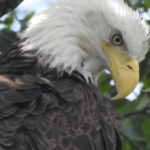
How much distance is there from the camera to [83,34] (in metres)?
7.53

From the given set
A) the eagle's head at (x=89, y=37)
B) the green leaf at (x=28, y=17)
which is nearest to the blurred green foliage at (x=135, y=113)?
the eagle's head at (x=89, y=37)

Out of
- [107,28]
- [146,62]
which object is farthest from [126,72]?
[146,62]

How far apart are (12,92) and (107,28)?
49.7 inches

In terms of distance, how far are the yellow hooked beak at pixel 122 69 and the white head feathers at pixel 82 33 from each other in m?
0.07

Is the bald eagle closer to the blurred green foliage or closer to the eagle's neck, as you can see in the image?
the eagle's neck

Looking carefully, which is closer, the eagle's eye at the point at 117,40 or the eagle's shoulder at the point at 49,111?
the eagle's shoulder at the point at 49,111

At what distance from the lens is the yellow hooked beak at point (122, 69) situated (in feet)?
23.3

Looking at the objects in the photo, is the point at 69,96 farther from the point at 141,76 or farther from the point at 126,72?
the point at 141,76

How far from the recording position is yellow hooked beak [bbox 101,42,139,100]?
23.3ft

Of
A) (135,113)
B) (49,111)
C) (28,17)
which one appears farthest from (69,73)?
(135,113)

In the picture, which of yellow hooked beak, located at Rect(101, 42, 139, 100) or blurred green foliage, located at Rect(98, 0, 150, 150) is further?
blurred green foliage, located at Rect(98, 0, 150, 150)

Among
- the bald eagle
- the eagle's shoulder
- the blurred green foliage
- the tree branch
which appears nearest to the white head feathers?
the bald eagle

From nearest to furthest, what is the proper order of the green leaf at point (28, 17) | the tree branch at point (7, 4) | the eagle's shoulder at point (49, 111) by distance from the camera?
the eagle's shoulder at point (49, 111) < the tree branch at point (7, 4) < the green leaf at point (28, 17)

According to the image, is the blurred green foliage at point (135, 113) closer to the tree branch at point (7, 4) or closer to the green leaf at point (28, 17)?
the green leaf at point (28, 17)
